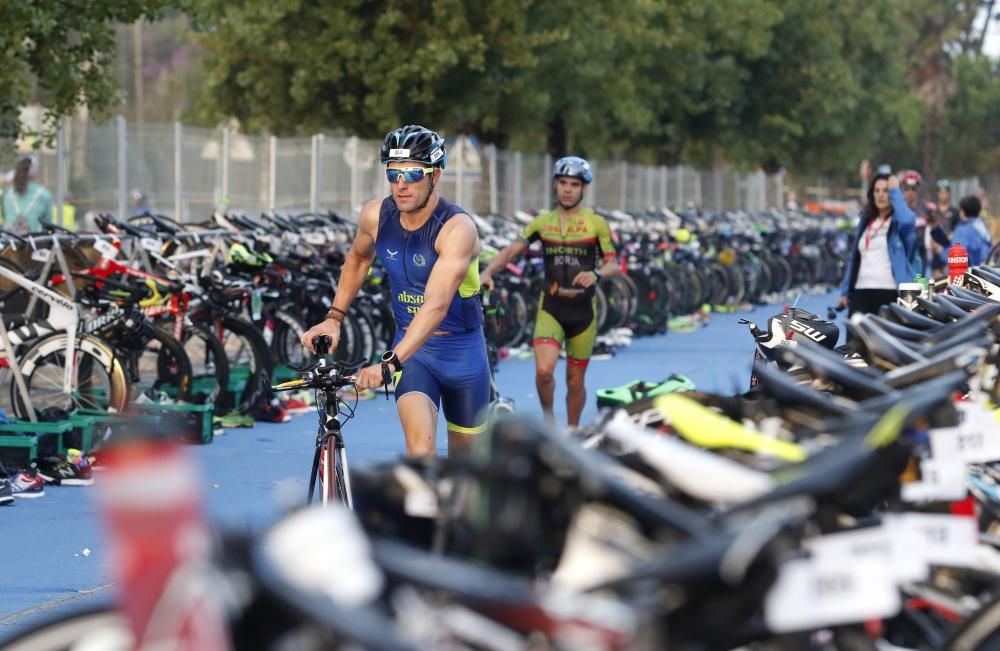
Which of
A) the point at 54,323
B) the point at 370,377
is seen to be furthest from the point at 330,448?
the point at 54,323

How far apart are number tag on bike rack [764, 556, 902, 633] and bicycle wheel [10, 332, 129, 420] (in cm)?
851

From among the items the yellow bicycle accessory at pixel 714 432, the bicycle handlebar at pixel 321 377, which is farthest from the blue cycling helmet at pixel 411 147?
the yellow bicycle accessory at pixel 714 432

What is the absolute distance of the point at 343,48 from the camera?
27.8 meters

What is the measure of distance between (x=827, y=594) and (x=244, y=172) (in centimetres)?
2085

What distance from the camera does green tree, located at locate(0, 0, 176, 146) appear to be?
46.1 ft

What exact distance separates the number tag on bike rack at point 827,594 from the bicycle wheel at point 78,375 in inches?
335

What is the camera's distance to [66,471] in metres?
11.3

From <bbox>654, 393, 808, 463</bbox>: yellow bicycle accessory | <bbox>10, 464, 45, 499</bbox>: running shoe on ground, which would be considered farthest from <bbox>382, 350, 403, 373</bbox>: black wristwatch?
<bbox>10, 464, 45, 499</bbox>: running shoe on ground

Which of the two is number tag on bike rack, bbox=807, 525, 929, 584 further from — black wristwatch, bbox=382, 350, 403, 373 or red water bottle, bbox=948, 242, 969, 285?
red water bottle, bbox=948, 242, 969, 285

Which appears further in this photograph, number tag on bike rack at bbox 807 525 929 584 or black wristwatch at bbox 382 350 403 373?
black wristwatch at bbox 382 350 403 373

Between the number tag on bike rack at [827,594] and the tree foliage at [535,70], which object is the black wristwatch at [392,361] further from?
the tree foliage at [535,70]

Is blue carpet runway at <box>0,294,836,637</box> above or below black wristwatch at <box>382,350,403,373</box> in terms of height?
below

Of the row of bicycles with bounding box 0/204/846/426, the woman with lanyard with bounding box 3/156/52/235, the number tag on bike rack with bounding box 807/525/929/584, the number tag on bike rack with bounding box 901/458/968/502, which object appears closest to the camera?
the number tag on bike rack with bounding box 807/525/929/584

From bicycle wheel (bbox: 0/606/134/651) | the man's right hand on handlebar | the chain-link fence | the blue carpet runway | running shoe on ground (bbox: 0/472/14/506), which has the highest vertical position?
the chain-link fence
